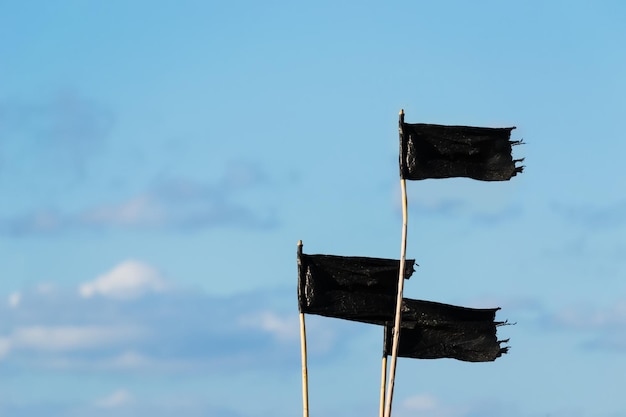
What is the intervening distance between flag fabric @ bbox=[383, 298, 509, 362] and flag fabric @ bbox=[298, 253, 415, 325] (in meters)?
0.37

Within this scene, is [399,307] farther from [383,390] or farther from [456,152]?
[456,152]

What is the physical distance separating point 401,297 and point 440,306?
934mm

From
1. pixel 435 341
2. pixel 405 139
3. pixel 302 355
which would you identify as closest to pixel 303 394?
pixel 302 355

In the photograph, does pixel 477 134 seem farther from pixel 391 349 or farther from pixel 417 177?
pixel 391 349

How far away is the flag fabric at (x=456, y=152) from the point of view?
2789 centimetres

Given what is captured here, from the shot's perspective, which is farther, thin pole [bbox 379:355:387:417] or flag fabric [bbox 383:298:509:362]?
flag fabric [bbox 383:298:509:362]

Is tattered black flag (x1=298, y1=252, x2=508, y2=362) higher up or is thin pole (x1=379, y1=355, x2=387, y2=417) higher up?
tattered black flag (x1=298, y1=252, x2=508, y2=362)

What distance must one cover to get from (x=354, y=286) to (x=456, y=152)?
2893 mm

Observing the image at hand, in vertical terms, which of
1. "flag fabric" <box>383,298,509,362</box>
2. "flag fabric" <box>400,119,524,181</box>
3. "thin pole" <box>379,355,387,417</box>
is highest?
"flag fabric" <box>400,119,524,181</box>

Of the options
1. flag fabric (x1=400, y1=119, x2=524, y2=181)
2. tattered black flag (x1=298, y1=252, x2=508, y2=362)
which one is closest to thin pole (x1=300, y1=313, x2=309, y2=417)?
tattered black flag (x1=298, y1=252, x2=508, y2=362)

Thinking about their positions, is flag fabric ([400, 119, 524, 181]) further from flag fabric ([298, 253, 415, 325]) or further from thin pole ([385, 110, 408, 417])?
flag fabric ([298, 253, 415, 325])

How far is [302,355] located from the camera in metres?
27.4

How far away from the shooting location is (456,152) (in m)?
28.2

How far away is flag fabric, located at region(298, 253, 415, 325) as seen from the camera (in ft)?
91.0
